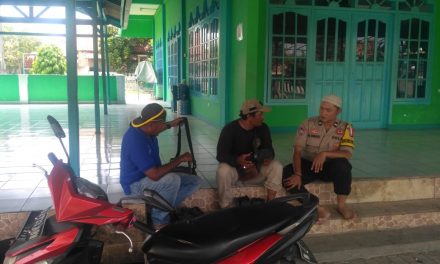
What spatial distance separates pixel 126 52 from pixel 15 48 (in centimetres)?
1718

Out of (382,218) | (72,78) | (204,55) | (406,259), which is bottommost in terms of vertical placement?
(406,259)

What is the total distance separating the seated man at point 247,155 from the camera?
387cm

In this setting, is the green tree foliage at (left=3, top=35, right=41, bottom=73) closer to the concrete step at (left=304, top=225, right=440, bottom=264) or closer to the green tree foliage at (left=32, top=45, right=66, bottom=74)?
the green tree foliage at (left=32, top=45, right=66, bottom=74)

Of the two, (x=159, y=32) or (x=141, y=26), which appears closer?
(x=159, y=32)

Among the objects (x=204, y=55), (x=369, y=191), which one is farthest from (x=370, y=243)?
(x=204, y=55)

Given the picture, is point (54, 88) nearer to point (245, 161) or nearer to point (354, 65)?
point (354, 65)

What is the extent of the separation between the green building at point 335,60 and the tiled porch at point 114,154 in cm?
57

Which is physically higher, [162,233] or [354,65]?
[354,65]

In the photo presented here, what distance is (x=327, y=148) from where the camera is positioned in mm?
4051

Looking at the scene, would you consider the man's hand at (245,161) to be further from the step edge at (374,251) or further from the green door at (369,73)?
the green door at (369,73)

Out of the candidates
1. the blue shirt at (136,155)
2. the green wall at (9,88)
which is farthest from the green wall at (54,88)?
the blue shirt at (136,155)

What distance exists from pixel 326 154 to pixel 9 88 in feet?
49.9

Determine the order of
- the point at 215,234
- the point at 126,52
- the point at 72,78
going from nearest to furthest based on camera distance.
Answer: the point at 215,234
the point at 72,78
the point at 126,52

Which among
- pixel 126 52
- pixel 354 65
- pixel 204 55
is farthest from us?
pixel 126 52
